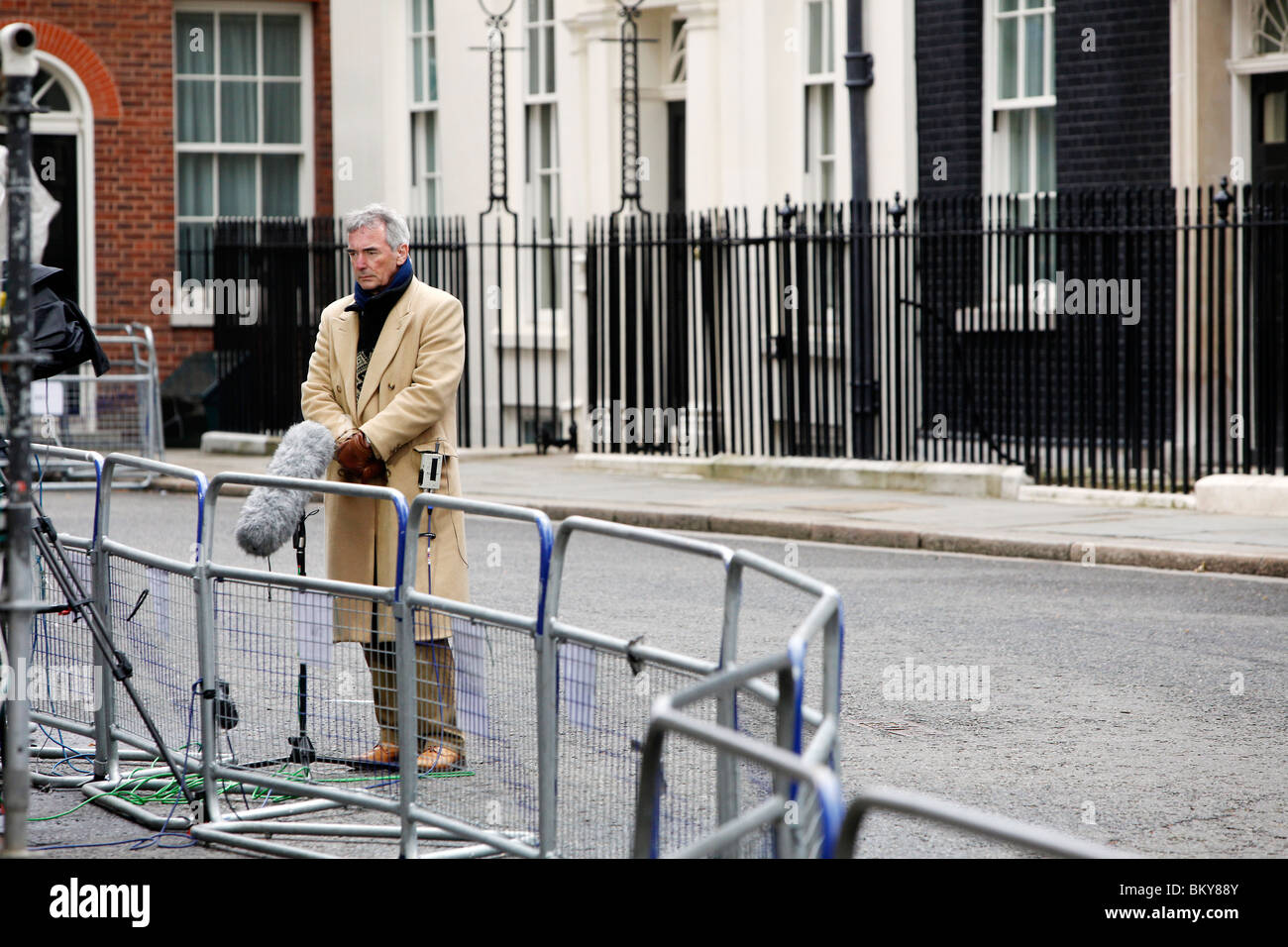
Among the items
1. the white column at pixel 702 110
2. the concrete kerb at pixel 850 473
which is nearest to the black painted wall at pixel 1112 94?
the concrete kerb at pixel 850 473

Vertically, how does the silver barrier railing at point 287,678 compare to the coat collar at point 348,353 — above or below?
below

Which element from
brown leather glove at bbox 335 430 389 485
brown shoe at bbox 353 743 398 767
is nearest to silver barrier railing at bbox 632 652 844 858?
brown shoe at bbox 353 743 398 767

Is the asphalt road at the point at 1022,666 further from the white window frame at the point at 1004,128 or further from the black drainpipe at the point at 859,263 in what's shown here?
the white window frame at the point at 1004,128

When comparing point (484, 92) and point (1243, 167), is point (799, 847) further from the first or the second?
point (484, 92)

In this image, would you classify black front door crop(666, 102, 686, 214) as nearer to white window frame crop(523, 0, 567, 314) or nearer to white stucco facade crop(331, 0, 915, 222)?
white stucco facade crop(331, 0, 915, 222)

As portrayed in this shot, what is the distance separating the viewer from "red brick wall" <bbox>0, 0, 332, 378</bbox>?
22172 millimetres

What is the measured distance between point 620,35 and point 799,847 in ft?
55.7

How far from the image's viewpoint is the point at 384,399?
6.73 m


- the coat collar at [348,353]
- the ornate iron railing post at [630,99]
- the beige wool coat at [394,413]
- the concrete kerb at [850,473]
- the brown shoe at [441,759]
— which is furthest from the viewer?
the ornate iron railing post at [630,99]

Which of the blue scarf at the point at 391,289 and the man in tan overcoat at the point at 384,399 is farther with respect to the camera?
the blue scarf at the point at 391,289

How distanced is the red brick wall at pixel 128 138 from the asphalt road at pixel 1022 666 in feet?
30.3

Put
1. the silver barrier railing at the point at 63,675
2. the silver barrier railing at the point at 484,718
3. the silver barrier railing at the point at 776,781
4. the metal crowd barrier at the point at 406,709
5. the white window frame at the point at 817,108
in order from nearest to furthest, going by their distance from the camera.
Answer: the silver barrier railing at the point at 776,781 < the metal crowd barrier at the point at 406,709 < the silver barrier railing at the point at 484,718 < the silver barrier railing at the point at 63,675 < the white window frame at the point at 817,108

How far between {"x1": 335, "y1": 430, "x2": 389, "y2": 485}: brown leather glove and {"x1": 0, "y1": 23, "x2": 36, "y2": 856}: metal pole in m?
2.62

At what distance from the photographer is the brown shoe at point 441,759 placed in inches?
226
